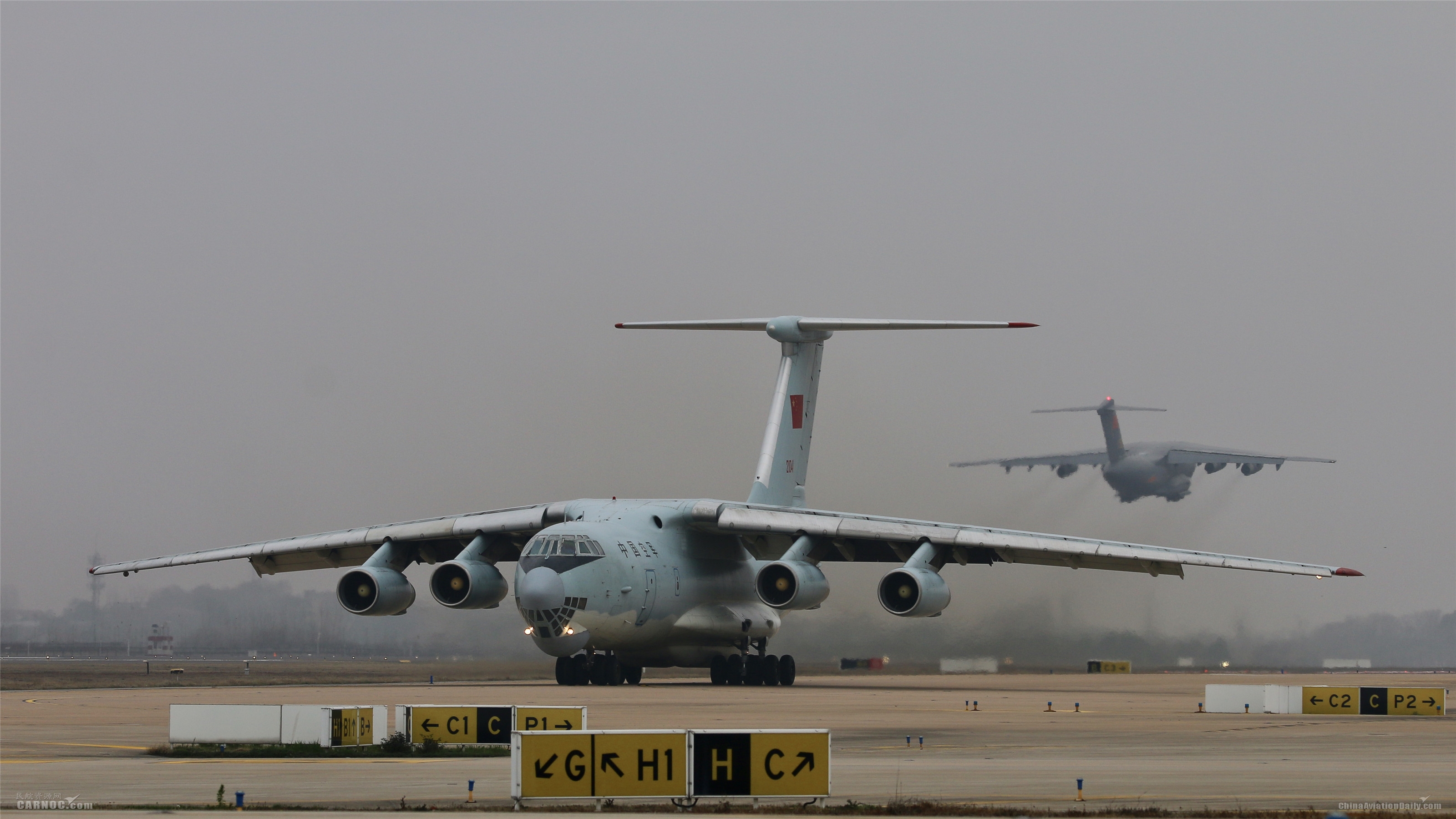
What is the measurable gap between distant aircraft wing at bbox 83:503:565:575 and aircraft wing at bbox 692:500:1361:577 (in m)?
3.04

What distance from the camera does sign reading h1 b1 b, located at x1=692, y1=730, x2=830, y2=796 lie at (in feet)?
33.6

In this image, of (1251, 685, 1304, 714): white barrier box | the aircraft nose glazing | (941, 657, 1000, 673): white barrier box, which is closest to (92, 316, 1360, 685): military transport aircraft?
the aircraft nose glazing

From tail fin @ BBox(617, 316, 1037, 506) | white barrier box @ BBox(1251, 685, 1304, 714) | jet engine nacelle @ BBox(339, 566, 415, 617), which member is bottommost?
white barrier box @ BBox(1251, 685, 1304, 714)

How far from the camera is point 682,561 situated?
93.1 ft

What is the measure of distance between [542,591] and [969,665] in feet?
51.3

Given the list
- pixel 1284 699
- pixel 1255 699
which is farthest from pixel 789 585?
pixel 1284 699

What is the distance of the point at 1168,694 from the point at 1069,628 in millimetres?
9458

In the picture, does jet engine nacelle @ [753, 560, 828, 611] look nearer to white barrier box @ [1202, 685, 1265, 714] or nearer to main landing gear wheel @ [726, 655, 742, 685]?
main landing gear wheel @ [726, 655, 742, 685]

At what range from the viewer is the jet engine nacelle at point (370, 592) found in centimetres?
2745

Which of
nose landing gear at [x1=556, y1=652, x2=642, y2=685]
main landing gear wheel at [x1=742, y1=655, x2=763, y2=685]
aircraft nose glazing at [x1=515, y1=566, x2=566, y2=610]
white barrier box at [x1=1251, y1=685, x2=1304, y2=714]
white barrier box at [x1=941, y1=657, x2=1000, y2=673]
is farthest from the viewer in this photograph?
white barrier box at [x1=941, y1=657, x2=1000, y2=673]

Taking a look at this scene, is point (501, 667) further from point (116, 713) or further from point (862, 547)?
point (116, 713)

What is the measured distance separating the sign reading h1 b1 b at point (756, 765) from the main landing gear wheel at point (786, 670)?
20.2 meters


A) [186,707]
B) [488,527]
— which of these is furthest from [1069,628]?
[186,707]

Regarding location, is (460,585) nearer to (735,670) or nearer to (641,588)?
(641,588)
